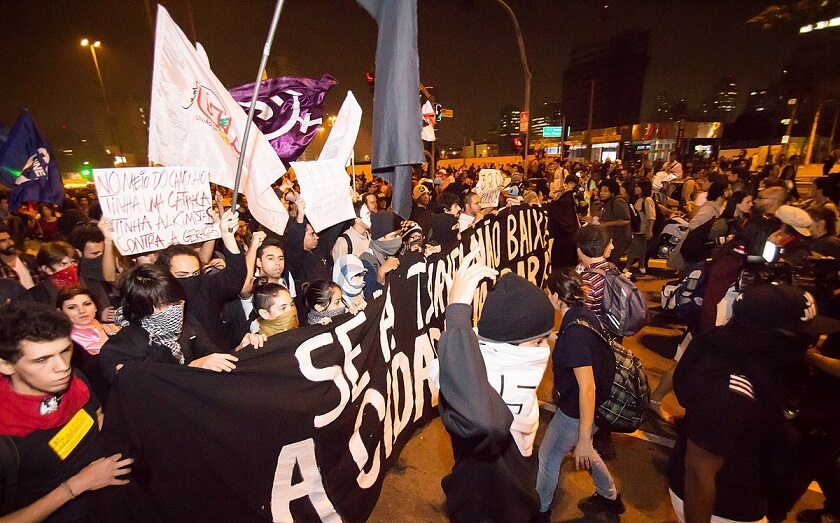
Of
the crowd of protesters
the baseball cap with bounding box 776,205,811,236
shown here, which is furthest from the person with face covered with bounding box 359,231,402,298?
the baseball cap with bounding box 776,205,811,236

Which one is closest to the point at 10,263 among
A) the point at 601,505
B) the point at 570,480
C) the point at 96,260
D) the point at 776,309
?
the point at 96,260

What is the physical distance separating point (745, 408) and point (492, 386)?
1119 mm

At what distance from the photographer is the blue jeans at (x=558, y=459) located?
115 inches

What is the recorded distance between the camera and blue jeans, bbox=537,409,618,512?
2918 millimetres

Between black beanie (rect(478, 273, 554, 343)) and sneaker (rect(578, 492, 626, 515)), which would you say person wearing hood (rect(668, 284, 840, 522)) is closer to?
black beanie (rect(478, 273, 554, 343))

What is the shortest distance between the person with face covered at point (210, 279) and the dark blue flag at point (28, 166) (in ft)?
9.86

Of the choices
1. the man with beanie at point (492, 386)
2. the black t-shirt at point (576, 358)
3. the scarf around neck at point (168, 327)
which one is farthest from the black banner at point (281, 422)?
the black t-shirt at point (576, 358)

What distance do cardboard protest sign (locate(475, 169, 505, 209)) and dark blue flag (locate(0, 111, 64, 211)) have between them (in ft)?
19.7

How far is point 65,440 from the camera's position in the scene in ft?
6.53

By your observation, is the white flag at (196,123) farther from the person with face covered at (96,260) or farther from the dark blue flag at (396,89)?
the dark blue flag at (396,89)

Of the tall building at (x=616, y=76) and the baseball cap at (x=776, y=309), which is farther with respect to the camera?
the tall building at (x=616, y=76)

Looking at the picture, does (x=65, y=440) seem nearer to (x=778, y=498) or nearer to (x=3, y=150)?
(x=778, y=498)

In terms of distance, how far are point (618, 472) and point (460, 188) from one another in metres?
9.88

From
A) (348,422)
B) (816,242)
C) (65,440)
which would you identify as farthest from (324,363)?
(816,242)
